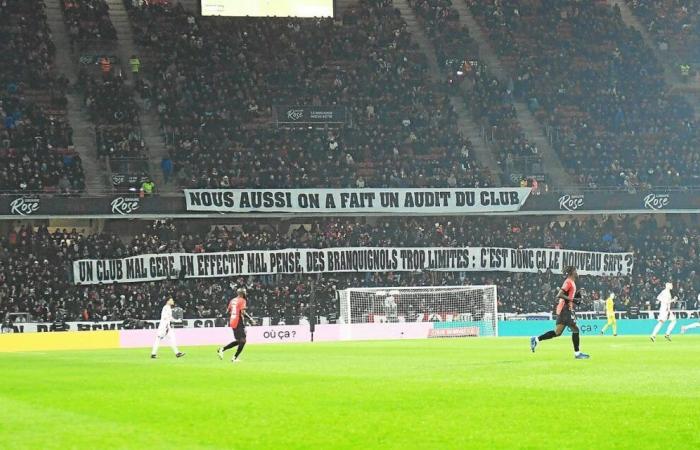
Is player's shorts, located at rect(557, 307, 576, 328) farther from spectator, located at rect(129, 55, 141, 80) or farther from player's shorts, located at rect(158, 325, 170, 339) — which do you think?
spectator, located at rect(129, 55, 141, 80)

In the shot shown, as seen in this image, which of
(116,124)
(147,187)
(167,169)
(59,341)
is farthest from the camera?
(116,124)

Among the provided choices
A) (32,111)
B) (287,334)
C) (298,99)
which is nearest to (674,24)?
(298,99)

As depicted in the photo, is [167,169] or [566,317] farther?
[167,169]

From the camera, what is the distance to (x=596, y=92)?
6481 centimetres

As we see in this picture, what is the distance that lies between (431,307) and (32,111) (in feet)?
64.5

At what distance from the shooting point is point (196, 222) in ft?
188

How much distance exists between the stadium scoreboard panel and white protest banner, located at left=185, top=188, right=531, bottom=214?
13.6 meters

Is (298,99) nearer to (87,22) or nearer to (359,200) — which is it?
(359,200)

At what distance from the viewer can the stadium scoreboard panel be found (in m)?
64.6

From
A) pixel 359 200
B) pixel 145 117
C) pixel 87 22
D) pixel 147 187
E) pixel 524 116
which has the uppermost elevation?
pixel 87 22

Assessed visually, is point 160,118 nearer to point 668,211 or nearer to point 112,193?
point 112,193

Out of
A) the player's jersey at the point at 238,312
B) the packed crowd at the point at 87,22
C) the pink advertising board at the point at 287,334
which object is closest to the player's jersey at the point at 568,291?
the player's jersey at the point at 238,312

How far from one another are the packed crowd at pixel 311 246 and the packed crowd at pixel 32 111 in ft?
7.63

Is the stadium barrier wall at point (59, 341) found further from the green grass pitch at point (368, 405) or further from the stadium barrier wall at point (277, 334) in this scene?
the green grass pitch at point (368, 405)
